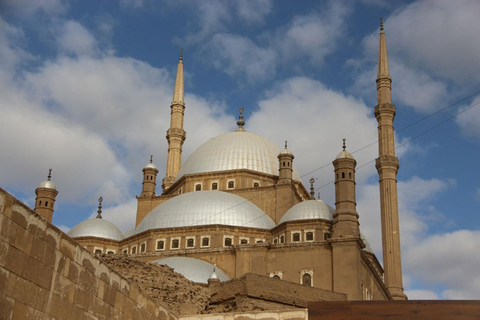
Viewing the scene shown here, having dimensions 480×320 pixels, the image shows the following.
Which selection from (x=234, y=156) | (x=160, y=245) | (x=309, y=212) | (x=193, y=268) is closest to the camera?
(x=193, y=268)

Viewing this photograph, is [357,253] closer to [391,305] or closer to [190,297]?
[190,297]

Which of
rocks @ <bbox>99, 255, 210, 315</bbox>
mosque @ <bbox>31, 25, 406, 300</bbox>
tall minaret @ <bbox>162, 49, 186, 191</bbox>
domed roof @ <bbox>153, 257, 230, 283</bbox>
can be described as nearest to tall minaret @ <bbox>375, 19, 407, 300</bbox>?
mosque @ <bbox>31, 25, 406, 300</bbox>

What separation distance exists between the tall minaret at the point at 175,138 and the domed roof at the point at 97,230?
594 centimetres

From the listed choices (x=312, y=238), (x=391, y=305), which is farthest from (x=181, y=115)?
(x=391, y=305)

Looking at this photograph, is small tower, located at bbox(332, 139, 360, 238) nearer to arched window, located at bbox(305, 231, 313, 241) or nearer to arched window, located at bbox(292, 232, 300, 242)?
arched window, located at bbox(305, 231, 313, 241)

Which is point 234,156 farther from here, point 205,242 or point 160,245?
point 160,245

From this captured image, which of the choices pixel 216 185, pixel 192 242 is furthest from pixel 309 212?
pixel 216 185

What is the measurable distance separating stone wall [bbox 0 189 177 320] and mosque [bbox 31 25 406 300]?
46.0 ft

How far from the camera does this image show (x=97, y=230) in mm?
31609

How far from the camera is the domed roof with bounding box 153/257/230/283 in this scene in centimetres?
2338

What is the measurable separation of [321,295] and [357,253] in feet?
19.4

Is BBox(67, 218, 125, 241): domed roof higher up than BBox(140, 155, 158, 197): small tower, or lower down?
lower down

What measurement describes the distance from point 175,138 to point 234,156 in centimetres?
579

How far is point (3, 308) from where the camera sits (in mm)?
6391
